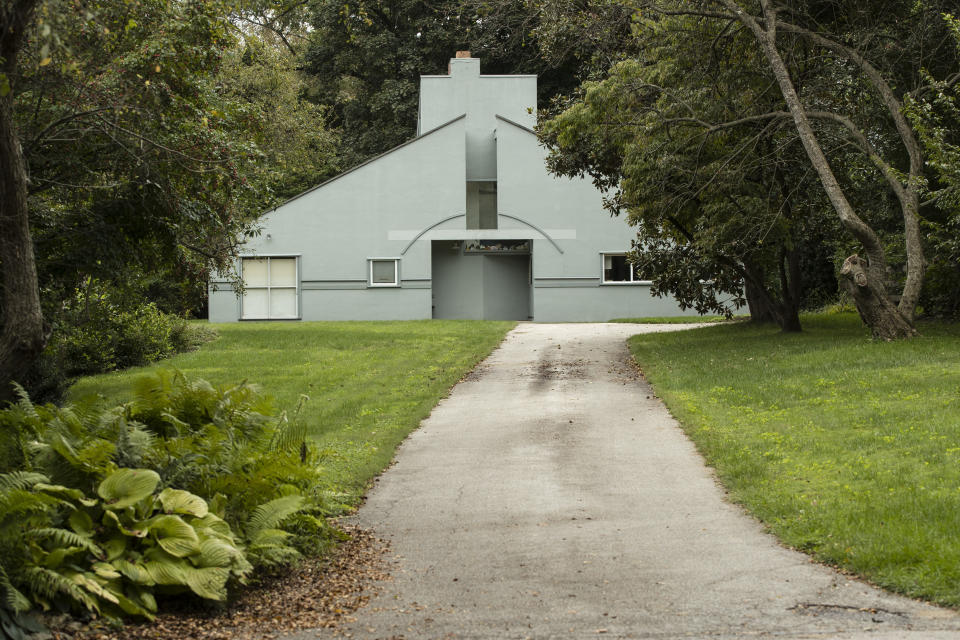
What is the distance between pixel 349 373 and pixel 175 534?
1205 centimetres

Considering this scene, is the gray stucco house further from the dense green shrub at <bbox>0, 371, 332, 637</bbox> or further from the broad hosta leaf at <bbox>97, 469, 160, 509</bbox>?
the broad hosta leaf at <bbox>97, 469, 160, 509</bbox>

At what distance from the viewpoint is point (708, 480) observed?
9094mm

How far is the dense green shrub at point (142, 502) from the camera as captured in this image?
525 centimetres

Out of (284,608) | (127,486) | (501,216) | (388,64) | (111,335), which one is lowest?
(284,608)

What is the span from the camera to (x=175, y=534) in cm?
577

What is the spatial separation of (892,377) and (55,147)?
11.3m

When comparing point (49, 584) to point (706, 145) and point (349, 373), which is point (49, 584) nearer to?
point (349, 373)

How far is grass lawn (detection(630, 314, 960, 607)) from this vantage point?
21.2 feet

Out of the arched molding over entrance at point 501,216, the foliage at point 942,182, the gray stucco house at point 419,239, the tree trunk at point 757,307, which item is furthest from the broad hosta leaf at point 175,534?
the arched molding over entrance at point 501,216

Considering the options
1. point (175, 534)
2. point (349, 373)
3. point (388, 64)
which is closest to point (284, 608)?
point (175, 534)

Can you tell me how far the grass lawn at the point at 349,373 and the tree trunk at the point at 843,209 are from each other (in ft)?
24.3

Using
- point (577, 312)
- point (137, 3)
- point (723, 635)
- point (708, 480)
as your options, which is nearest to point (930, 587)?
point (723, 635)

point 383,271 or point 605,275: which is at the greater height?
point 383,271

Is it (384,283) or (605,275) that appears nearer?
(384,283)
